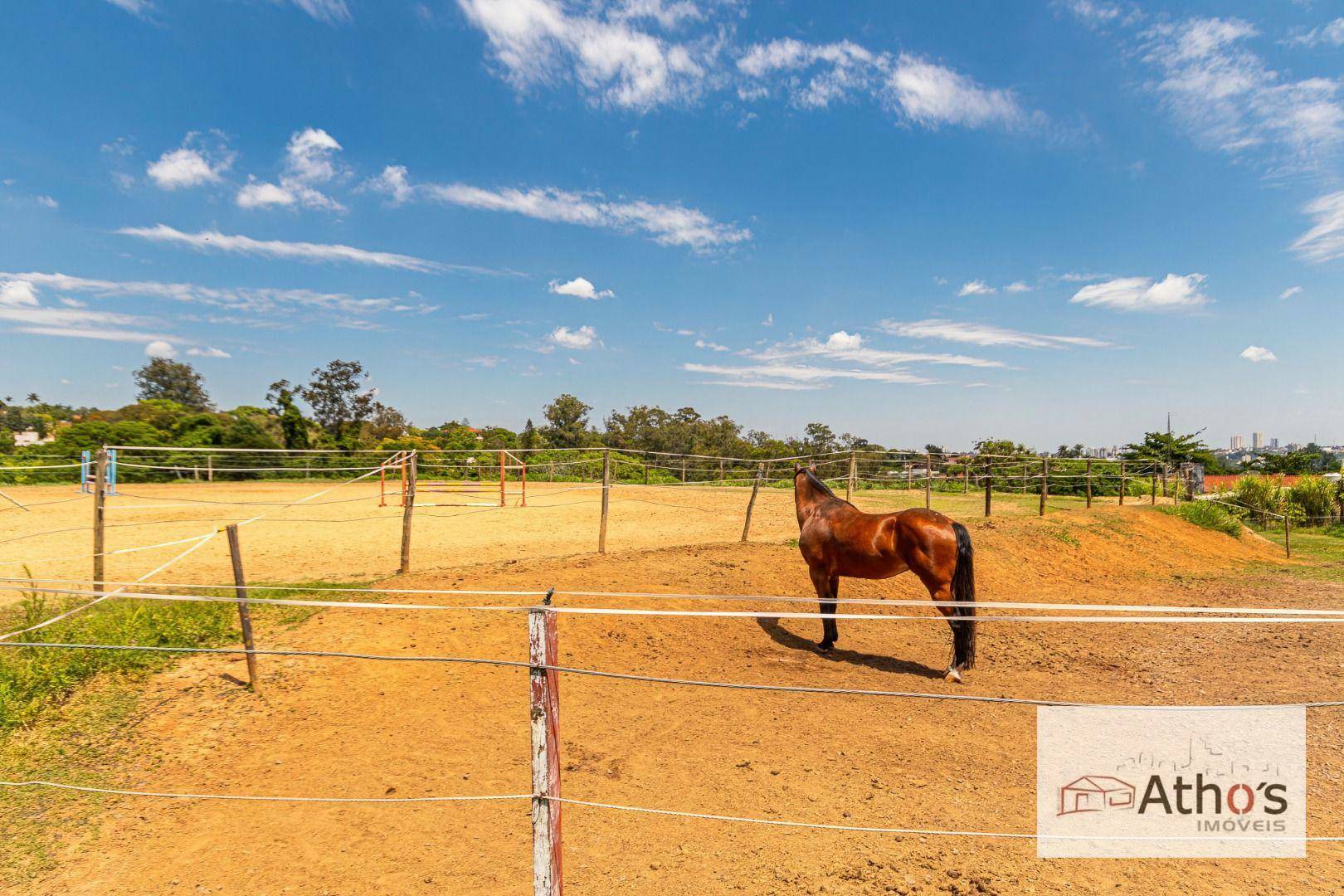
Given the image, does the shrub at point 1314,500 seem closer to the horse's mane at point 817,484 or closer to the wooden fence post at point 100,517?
the horse's mane at point 817,484

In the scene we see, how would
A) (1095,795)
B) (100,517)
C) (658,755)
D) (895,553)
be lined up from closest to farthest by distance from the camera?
(1095,795)
(658,755)
(895,553)
(100,517)

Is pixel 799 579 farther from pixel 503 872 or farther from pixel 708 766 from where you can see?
pixel 503 872

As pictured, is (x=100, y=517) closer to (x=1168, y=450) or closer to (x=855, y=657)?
(x=855, y=657)

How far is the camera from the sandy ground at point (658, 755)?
3.00m

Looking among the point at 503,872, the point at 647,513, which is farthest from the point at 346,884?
the point at 647,513

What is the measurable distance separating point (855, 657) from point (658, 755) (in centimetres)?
279

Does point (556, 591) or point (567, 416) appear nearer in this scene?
point (556, 591)

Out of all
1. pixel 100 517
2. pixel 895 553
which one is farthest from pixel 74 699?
pixel 895 553

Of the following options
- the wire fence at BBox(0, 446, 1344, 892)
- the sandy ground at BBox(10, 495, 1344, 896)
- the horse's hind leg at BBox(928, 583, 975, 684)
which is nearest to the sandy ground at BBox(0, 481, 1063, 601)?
the wire fence at BBox(0, 446, 1344, 892)

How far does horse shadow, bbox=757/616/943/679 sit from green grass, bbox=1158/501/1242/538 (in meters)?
14.9

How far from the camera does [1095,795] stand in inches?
138

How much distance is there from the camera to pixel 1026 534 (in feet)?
38.4

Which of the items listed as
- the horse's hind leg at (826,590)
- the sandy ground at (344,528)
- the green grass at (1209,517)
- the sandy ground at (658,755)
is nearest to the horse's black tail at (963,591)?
the sandy ground at (658,755)

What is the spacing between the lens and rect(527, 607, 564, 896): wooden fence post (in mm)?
2086
